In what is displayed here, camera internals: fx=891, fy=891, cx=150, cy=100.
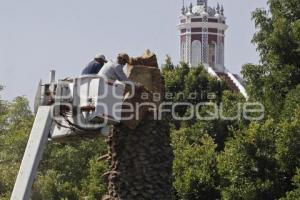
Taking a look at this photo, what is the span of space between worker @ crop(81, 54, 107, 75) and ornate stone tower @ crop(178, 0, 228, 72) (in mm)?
46327

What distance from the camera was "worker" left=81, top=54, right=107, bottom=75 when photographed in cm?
1147

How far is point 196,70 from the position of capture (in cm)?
3052

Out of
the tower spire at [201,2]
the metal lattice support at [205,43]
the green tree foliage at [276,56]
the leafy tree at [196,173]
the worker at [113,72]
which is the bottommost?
the leafy tree at [196,173]

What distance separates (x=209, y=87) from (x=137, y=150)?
667 inches

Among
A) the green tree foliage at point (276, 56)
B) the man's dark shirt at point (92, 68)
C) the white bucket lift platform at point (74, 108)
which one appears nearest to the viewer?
the white bucket lift platform at point (74, 108)

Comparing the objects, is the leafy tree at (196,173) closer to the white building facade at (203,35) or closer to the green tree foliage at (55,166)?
the green tree foliage at (55,166)

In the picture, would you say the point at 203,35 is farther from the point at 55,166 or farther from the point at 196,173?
the point at 196,173

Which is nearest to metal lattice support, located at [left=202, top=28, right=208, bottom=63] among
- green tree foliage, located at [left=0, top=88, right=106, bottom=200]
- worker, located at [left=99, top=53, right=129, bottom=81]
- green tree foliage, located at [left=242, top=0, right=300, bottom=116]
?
green tree foliage, located at [left=0, top=88, right=106, bottom=200]

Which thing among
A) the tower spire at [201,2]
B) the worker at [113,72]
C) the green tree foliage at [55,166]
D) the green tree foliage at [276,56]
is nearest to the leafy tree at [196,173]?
the green tree foliage at [276,56]

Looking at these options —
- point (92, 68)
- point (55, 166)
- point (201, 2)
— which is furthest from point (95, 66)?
point (201, 2)

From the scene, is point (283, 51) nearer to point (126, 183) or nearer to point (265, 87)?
point (265, 87)

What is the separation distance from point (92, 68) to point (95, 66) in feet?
0.18

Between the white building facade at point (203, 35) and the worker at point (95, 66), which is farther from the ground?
the white building facade at point (203, 35)

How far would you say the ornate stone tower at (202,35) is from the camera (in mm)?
58531
